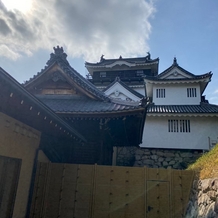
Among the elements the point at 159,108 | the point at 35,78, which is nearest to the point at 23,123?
the point at 35,78

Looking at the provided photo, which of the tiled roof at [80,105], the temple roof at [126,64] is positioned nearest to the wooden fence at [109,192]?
the tiled roof at [80,105]

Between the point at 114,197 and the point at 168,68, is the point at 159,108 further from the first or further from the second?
the point at 114,197

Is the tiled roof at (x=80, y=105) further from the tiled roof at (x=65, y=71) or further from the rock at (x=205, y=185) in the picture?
the rock at (x=205, y=185)

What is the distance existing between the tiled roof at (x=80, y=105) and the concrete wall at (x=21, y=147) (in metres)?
1.61

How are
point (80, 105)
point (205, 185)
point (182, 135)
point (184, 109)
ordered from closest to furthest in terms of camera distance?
point (205, 185)
point (80, 105)
point (182, 135)
point (184, 109)

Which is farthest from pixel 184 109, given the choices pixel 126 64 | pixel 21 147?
pixel 21 147

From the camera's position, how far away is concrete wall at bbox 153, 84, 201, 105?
16328 mm

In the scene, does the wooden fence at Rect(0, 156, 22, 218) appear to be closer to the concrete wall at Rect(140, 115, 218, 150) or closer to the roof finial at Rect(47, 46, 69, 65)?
the roof finial at Rect(47, 46, 69, 65)

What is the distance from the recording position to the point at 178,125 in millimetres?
14477

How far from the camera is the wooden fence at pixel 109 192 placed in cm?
549

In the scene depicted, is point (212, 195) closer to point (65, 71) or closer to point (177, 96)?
point (65, 71)

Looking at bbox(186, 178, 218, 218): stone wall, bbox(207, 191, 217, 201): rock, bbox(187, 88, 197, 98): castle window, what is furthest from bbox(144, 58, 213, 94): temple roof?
bbox(207, 191, 217, 201): rock

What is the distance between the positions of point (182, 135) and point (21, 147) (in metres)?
11.7

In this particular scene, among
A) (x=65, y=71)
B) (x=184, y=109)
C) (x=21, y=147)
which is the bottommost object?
(x=21, y=147)
